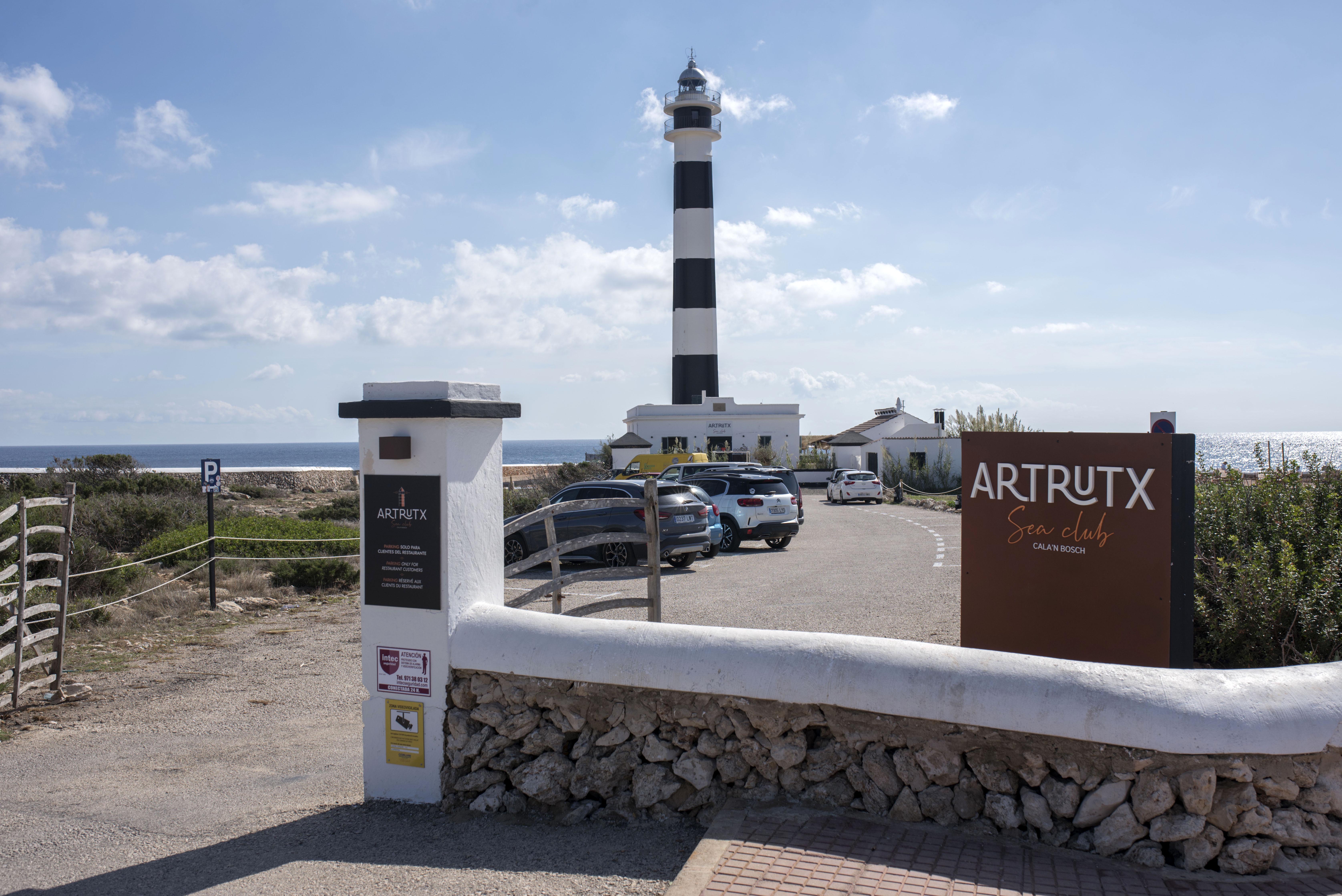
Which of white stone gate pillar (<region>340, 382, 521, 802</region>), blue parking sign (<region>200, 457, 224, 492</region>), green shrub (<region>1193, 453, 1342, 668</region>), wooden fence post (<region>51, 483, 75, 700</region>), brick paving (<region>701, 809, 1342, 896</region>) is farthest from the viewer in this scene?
blue parking sign (<region>200, 457, 224, 492</region>)

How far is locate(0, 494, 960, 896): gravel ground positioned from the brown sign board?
8.23 ft

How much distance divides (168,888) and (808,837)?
2880mm

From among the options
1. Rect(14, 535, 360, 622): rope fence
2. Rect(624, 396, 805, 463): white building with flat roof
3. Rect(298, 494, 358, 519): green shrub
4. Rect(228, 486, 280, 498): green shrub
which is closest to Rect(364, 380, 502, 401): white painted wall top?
Rect(14, 535, 360, 622): rope fence

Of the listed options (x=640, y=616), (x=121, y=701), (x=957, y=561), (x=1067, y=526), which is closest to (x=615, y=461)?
(x=957, y=561)

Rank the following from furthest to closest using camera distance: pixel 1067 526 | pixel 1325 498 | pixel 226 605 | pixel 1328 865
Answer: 1. pixel 226 605
2. pixel 1325 498
3. pixel 1067 526
4. pixel 1328 865

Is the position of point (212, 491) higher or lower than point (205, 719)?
higher

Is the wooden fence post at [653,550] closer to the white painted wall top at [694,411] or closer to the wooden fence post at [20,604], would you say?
the wooden fence post at [20,604]

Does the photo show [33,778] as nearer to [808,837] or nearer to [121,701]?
[121,701]

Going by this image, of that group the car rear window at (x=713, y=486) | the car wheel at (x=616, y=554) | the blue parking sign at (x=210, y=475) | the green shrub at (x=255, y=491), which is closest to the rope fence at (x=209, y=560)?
the blue parking sign at (x=210, y=475)

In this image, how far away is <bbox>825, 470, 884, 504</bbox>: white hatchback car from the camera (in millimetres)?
35625

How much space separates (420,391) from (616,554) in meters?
11.3

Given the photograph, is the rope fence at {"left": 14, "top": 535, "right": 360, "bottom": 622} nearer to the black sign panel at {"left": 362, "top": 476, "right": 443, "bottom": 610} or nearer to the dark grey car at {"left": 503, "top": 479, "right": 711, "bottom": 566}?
the dark grey car at {"left": 503, "top": 479, "right": 711, "bottom": 566}

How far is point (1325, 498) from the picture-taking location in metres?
7.42

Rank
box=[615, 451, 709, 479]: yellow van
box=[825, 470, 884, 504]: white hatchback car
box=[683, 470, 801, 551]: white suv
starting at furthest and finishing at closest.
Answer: box=[825, 470, 884, 504]: white hatchback car → box=[615, 451, 709, 479]: yellow van → box=[683, 470, 801, 551]: white suv
